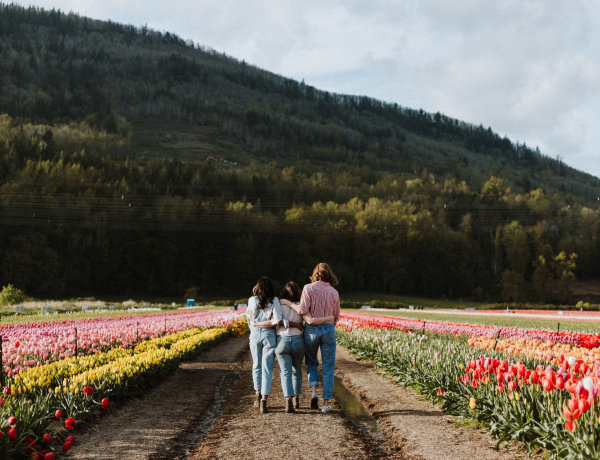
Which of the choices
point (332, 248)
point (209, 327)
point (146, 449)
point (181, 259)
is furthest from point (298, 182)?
point (146, 449)

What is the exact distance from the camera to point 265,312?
7.44m

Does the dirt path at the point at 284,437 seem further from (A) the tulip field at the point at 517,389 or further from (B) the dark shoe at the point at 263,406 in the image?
(A) the tulip field at the point at 517,389

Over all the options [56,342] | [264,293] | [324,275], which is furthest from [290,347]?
[56,342]

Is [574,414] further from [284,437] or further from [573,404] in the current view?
[284,437]

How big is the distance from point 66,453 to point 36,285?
5985 centimetres

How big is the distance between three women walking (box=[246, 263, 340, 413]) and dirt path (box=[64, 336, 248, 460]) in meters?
1.29

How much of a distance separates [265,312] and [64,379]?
282 centimetres

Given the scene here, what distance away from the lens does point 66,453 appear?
213 inches

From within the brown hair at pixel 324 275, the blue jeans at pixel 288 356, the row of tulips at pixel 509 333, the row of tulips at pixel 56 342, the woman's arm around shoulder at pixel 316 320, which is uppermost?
the brown hair at pixel 324 275

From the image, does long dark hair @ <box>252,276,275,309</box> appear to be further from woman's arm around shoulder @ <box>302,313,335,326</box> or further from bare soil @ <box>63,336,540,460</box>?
bare soil @ <box>63,336,540,460</box>

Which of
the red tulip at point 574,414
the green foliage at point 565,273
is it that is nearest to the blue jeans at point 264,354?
the red tulip at point 574,414

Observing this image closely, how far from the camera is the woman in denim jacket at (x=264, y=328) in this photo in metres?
7.35

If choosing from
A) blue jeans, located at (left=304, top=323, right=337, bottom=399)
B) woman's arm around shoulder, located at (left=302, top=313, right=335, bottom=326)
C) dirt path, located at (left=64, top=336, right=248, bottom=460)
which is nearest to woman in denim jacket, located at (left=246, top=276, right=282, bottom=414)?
woman's arm around shoulder, located at (left=302, top=313, right=335, bottom=326)

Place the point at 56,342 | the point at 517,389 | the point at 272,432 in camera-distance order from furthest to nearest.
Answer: the point at 56,342 → the point at 272,432 → the point at 517,389
